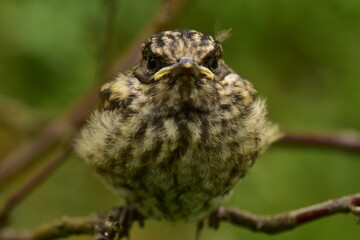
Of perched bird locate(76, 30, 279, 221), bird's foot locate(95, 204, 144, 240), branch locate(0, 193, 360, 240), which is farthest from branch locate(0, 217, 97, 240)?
perched bird locate(76, 30, 279, 221)

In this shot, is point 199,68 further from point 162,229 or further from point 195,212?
point 162,229

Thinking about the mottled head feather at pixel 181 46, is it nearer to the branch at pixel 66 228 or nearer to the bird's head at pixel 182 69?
the bird's head at pixel 182 69

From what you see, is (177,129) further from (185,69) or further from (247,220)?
(247,220)

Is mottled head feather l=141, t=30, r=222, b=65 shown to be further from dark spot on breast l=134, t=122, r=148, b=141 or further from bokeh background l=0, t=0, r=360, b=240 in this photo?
bokeh background l=0, t=0, r=360, b=240

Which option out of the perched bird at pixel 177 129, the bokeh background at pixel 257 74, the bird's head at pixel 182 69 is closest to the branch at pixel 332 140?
the bokeh background at pixel 257 74

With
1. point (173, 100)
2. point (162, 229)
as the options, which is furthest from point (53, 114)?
point (173, 100)

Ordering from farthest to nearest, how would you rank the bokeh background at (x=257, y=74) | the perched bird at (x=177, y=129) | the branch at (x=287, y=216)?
the bokeh background at (x=257, y=74) → the perched bird at (x=177, y=129) → the branch at (x=287, y=216)
